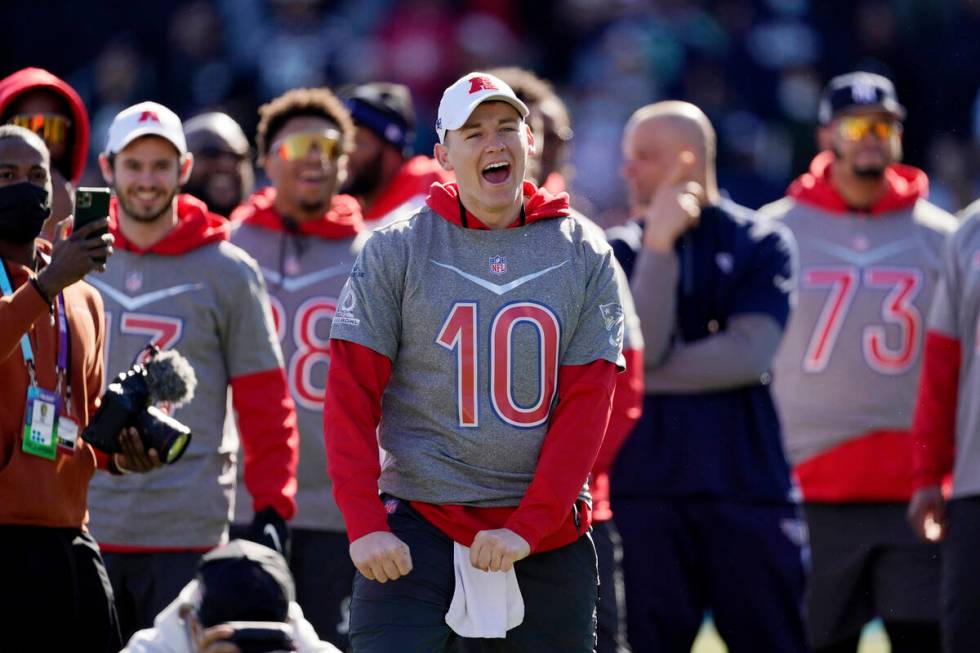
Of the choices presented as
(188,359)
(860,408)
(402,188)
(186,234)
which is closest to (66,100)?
(186,234)

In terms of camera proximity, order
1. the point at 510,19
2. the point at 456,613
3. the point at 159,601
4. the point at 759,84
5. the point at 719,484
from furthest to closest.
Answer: the point at 510,19 < the point at 759,84 < the point at 719,484 < the point at 159,601 < the point at 456,613

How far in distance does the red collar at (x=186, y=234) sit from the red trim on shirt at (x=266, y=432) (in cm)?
51

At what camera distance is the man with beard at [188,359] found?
23.7ft

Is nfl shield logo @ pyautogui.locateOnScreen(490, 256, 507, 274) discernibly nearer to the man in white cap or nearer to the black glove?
the man in white cap

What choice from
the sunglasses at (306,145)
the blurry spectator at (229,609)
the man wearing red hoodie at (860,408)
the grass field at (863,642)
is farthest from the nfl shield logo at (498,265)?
the grass field at (863,642)

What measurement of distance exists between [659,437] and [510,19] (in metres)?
10.7

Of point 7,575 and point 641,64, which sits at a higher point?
point 641,64

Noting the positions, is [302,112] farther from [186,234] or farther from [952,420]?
[952,420]

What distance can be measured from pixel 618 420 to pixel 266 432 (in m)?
1.22

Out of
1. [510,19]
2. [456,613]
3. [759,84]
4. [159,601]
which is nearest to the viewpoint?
[456,613]

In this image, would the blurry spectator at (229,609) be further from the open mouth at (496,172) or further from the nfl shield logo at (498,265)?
the open mouth at (496,172)

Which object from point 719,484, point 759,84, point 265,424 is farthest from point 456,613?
point 759,84

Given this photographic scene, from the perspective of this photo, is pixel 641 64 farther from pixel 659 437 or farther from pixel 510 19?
pixel 659 437

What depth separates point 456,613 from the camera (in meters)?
5.66
